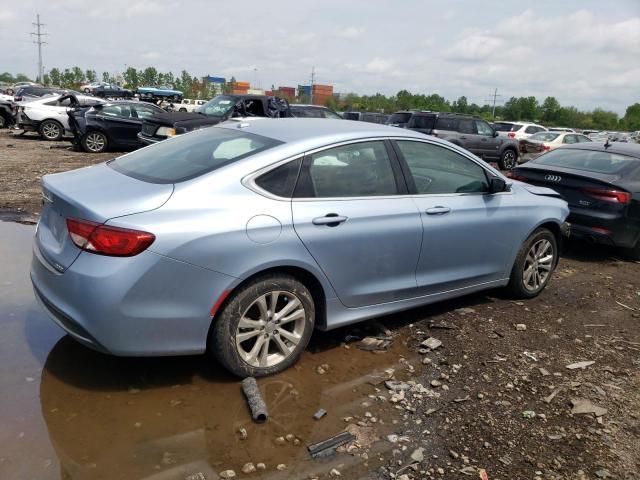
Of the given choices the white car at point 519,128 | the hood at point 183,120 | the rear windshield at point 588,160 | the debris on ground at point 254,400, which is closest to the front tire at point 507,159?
the white car at point 519,128

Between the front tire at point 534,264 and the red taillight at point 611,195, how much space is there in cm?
173

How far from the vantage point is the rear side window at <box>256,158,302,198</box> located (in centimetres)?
347

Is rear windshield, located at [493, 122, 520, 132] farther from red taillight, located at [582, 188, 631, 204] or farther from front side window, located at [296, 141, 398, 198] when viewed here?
front side window, located at [296, 141, 398, 198]

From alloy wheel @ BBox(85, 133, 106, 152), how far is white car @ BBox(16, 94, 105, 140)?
9.17ft

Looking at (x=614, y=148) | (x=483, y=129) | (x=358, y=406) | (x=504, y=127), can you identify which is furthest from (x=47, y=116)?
(x=504, y=127)

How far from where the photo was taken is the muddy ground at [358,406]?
283 cm

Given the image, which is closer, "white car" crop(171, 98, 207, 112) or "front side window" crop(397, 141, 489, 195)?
"front side window" crop(397, 141, 489, 195)

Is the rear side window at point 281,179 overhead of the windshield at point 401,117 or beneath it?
beneath

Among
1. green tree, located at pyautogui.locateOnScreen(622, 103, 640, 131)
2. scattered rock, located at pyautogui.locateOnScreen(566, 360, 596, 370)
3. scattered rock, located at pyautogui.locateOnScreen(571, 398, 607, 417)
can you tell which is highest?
green tree, located at pyautogui.locateOnScreen(622, 103, 640, 131)

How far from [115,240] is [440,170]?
2721 millimetres

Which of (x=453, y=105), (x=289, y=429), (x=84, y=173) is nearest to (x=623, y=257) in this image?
(x=289, y=429)

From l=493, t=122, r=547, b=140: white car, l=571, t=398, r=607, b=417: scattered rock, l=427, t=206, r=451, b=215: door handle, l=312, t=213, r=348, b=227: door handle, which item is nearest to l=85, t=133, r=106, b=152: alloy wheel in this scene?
l=427, t=206, r=451, b=215: door handle

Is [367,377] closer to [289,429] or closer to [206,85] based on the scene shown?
[289,429]

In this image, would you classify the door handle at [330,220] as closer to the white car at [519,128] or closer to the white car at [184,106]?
the white car at [519,128]
